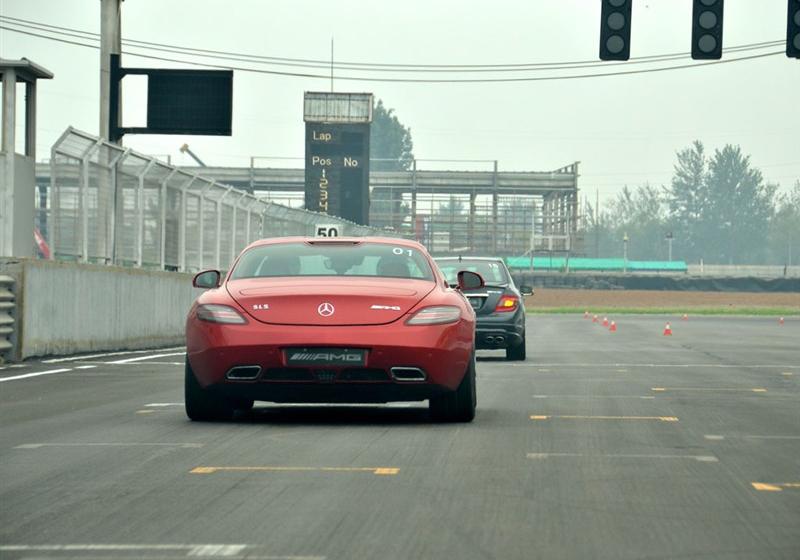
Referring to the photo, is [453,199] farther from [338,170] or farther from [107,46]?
[107,46]

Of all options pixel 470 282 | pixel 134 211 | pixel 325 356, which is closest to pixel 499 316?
pixel 134 211

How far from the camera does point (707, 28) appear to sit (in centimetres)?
2241

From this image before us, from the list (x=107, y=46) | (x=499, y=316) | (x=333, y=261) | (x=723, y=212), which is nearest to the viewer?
(x=333, y=261)

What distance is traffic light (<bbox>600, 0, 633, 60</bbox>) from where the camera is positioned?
72.3 feet

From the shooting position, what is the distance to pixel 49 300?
19.6 m

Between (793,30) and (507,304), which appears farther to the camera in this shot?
(793,30)

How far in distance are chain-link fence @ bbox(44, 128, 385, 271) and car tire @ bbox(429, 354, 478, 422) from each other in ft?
36.1

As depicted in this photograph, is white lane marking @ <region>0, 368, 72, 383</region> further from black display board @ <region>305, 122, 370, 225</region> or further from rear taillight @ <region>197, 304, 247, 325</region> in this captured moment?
black display board @ <region>305, 122, 370, 225</region>

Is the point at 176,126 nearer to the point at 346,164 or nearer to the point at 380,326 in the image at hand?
the point at 380,326

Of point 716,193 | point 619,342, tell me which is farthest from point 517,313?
point 716,193

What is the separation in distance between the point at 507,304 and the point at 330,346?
37.0 ft

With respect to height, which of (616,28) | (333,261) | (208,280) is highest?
(616,28)

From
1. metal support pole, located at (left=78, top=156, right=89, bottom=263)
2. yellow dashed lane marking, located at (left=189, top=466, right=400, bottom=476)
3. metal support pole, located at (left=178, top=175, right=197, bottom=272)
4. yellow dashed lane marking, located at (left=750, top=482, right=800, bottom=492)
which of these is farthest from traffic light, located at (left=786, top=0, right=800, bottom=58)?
yellow dashed lane marking, located at (left=189, top=466, right=400, bottom=476)

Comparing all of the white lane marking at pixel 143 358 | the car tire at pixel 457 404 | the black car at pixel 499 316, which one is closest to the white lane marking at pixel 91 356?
the white lane marking at pixel 143 358
